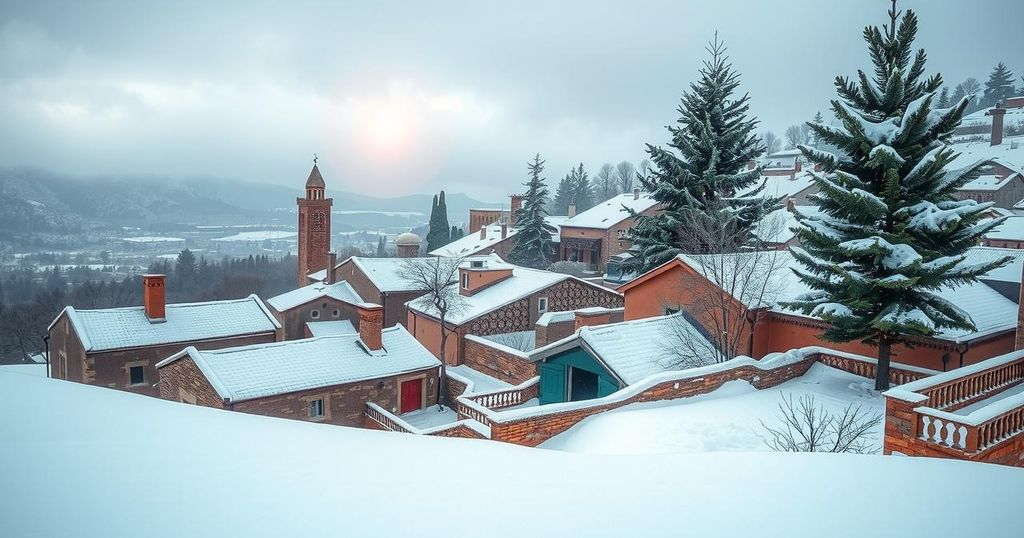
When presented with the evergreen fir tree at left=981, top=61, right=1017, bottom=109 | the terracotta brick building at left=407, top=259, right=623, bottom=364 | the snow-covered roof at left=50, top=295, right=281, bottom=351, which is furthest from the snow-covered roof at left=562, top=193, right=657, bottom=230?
the evergreen fir tree at left=981, top=61, right=1017, bottom=109

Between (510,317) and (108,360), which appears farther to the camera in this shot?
(510,317)

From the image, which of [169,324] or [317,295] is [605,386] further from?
[317,295]

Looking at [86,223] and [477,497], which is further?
[86,223]

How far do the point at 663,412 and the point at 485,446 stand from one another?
657 centimetres

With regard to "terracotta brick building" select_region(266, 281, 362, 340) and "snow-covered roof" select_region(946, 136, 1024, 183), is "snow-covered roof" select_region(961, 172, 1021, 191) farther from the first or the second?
"terracotta brick building" select_region(266, 281, 362, 340)

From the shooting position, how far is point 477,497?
3357mm

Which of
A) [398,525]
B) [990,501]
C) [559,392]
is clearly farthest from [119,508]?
[559,392]

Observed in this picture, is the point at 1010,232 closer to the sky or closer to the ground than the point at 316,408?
closer to the sky

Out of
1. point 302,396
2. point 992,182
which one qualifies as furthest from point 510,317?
point 992,182

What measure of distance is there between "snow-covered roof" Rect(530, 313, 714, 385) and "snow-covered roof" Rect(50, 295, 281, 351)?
1630cm

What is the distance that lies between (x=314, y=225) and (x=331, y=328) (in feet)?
49.5

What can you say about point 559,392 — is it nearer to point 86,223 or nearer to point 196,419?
point 196,419

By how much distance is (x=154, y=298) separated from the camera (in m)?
23.9

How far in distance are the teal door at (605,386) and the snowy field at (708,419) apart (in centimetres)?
257
